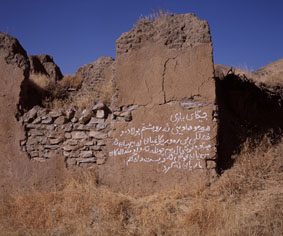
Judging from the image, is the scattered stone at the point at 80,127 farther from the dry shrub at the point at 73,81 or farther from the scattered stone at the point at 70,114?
the dry shrub at the point at 73,81

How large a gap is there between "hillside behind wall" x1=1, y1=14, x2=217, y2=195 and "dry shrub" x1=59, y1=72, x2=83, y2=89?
4.16m

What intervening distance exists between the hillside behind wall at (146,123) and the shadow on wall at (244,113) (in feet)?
3.43

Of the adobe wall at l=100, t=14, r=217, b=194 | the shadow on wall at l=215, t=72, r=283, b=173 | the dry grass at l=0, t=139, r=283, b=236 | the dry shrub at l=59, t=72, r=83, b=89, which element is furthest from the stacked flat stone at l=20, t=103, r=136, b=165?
the dry shrub at l=59, t=72, r=83, b=89

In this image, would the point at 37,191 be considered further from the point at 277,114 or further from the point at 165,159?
the point at 277,114

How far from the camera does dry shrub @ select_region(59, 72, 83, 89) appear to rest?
30.3ft

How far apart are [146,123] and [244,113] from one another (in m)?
3.41

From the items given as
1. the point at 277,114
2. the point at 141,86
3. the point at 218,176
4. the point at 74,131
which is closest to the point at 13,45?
the point at 74,131

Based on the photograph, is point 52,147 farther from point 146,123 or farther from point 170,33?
point 170,33

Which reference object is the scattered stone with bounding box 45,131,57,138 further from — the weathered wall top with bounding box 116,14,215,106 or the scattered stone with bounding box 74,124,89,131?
the weathered wall top with bounding box 116,14,215,106

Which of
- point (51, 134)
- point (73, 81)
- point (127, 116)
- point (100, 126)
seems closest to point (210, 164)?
point (127, 116)

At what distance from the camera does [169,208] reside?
3.76m

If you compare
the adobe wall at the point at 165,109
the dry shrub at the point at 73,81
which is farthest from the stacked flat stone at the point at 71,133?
the dry shrub at the point at 73,81

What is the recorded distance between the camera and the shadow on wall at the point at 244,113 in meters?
5.32

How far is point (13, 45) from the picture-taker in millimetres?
5270
